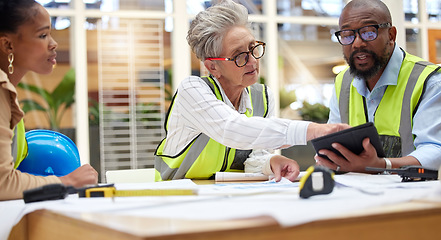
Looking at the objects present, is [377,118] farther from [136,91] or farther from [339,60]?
[339,60]

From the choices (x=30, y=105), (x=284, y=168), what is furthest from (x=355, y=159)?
(x=30, y=105)

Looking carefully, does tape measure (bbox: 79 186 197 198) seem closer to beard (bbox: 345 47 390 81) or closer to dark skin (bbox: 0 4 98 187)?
dark skin (bbox: 0 4 98 187)

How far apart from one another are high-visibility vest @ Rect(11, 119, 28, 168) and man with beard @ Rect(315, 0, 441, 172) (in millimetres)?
1444

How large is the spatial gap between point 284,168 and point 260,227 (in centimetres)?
113

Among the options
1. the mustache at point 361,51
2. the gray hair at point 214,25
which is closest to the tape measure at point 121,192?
the gray hair at point 214,25

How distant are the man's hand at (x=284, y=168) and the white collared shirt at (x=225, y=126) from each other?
48 millimetres

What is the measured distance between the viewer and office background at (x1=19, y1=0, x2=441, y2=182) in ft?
20.5

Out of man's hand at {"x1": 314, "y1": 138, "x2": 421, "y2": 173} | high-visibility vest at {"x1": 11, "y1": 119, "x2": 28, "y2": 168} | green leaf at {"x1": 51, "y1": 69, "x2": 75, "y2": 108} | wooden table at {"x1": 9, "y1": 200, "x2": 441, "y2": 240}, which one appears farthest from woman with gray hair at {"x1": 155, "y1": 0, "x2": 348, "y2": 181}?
green leaf at {"x1": 51, "y1": 69, "x2": 75, "y2": 108}

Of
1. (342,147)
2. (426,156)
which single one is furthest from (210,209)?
(426,156)

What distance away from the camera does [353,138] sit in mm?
1605

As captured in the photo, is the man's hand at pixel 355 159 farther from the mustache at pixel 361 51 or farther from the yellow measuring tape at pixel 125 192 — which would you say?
the mustache at pixel 361 51

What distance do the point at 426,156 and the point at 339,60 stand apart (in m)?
5.83

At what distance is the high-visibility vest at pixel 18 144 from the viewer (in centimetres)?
161

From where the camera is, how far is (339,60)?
765 cm
